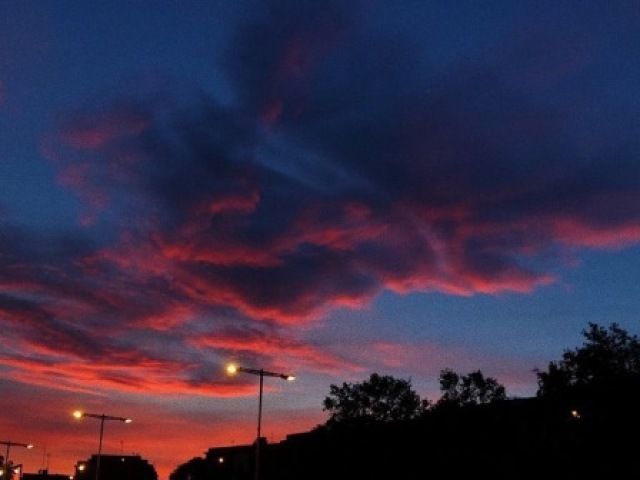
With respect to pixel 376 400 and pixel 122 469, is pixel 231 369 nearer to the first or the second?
pixel 376 400

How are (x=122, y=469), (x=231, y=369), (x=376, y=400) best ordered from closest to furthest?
(x=231, y=369) → (x=376, y=400) → (x=122, y=469)

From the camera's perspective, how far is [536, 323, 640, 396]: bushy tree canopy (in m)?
45.3

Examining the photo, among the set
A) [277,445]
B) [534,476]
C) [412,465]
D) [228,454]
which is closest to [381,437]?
[412,465]

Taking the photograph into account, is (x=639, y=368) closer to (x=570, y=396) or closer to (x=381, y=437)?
(x=570, y=396)

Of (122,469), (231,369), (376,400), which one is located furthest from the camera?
(122,469)

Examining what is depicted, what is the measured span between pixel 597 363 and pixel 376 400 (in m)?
53.3

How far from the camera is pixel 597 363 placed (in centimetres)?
4622

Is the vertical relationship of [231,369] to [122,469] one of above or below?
above

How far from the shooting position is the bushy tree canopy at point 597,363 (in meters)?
45.3

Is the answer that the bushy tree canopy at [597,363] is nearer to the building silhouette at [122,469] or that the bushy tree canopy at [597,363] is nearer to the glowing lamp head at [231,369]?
the glowing lamp head at [231,369]

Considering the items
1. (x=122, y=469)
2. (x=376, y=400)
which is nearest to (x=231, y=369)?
(x=376, y=400)

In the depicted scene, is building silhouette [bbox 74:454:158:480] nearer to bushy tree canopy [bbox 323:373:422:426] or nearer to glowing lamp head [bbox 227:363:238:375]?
bushy tree canopy [bbox 323:373:422:426]

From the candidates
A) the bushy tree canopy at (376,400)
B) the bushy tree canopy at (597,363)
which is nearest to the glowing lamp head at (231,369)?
the bushy tree canopy at (597,363)

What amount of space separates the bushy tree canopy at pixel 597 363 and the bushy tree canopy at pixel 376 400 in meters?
48.4
